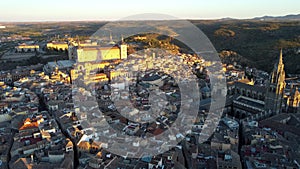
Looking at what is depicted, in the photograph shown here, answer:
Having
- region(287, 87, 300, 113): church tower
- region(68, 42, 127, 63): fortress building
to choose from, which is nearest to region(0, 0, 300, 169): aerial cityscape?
region(287, 87, 300, 113): church tower

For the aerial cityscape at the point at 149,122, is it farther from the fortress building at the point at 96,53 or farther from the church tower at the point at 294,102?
the fortress building at the point at 96,53

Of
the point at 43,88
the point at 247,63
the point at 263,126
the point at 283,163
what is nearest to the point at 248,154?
the point at 283,163

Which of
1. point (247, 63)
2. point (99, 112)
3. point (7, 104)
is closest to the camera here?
point (99, 112)

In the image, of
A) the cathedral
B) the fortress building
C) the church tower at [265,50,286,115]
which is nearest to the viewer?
the church tower at [265,50,286,115]

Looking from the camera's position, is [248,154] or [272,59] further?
[272,59]

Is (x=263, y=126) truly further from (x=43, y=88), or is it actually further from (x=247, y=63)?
(x=247, y=63)

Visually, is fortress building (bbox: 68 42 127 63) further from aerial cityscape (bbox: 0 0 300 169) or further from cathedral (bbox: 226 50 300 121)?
cathedral (bbox: 226 50 300 121)

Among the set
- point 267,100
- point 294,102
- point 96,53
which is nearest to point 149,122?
point 267,100

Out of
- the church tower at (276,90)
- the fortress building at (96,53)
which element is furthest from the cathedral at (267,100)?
the fortress building at (96,53)
